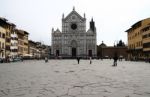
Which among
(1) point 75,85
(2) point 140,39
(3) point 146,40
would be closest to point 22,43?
(2) point 140,39

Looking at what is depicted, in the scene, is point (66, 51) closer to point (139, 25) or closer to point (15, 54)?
point (15, 54)

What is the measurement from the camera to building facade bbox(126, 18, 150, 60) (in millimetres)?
72650

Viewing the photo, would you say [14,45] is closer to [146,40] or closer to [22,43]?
[22,43]

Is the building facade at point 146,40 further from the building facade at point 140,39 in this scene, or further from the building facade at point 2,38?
the building facade at point 2,38

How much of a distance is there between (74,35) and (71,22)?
5271 mm

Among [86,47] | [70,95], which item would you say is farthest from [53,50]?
[70,95]

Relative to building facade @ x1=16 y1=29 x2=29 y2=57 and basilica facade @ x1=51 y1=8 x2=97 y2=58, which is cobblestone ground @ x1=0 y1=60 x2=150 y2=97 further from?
basilica facade @ x1=51 y1=8 x2=97 y2=58

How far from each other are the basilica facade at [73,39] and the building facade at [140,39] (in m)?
24.7

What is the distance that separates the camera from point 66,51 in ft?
377

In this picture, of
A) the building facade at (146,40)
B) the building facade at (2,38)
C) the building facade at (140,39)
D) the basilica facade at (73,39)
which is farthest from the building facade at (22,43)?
the building facade at (146,40)

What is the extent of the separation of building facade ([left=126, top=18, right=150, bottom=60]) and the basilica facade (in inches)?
974

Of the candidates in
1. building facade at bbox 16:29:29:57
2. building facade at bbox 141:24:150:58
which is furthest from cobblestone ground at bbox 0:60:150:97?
building facade at bbox 16:29:29:57

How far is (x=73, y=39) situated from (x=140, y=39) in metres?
40.2

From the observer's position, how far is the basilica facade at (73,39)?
114625 millimetres
